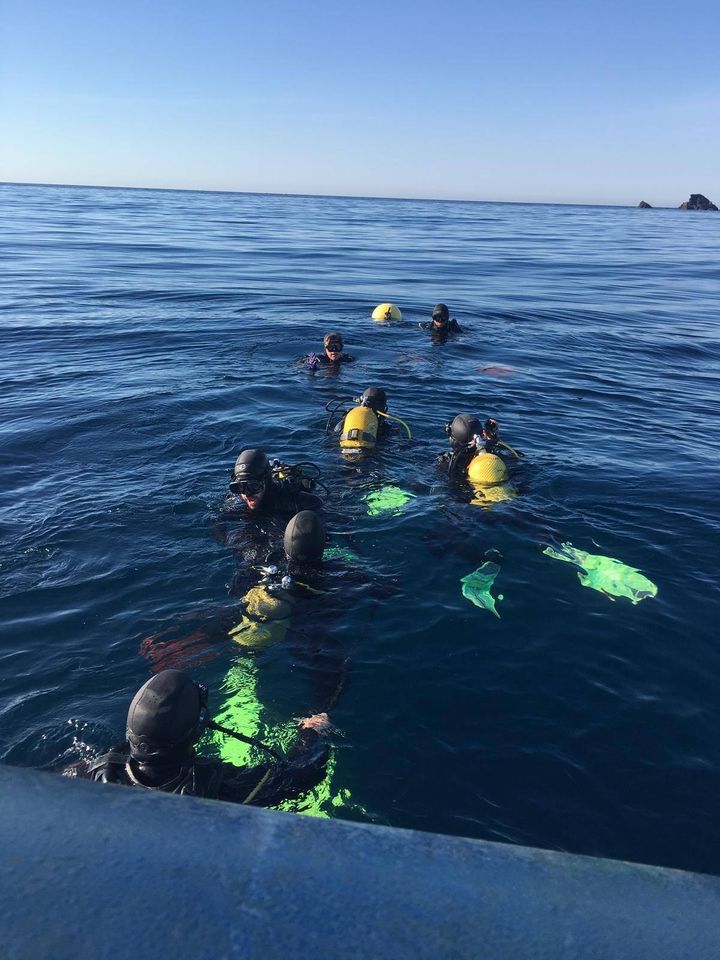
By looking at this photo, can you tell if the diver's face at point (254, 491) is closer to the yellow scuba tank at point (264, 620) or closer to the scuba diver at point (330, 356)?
the yellow scuba tank at point (264, 620)

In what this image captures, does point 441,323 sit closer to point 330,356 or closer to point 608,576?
point 330,356

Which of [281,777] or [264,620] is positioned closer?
[281,777]

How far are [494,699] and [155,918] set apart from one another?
17.3 feet

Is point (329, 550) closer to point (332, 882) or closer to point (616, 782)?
point (616, 782)

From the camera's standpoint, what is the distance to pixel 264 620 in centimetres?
645

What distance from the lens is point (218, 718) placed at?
18.6ft

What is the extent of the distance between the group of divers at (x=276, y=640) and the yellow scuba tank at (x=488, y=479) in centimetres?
2

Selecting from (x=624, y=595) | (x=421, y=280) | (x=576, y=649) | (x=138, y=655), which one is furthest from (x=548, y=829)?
(x=421, y=280)

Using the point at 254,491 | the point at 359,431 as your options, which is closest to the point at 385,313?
the point at 359,431

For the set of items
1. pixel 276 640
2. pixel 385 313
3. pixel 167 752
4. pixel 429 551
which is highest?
pixel 167 752

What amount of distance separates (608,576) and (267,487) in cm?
424

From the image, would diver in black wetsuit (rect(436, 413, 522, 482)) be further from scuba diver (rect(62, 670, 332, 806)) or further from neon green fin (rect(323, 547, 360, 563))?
scuba diver (rect(62, 670, 332, 806))

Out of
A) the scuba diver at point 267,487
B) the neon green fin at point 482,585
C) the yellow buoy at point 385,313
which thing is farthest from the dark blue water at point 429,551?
the yellow buoy at point 385,313

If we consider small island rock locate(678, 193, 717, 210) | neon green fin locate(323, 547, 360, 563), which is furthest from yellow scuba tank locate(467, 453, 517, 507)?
small island rock locate(678, 193, 717, 210)
